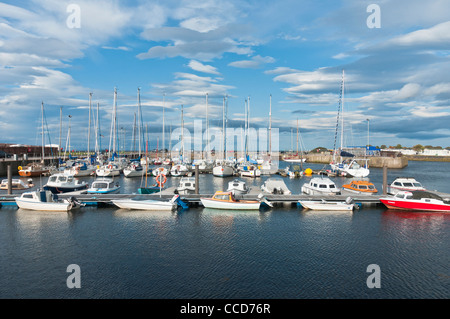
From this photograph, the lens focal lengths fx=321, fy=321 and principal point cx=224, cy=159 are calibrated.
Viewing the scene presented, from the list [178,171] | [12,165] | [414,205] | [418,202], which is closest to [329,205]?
[414,205]

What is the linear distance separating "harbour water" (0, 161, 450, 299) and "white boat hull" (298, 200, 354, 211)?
132 centimetres

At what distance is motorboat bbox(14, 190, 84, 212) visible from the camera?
35.4 meters

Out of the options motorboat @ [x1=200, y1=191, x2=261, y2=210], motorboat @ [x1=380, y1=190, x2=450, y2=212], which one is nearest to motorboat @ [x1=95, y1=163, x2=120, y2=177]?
motorboat @ [x1=200, y1=191, x2=261, y2=210]

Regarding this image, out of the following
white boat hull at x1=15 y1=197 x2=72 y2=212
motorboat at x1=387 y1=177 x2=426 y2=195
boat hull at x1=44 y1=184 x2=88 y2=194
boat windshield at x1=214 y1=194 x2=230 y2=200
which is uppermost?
motorboat at x1=387 y1=177 x2=426 y2=195

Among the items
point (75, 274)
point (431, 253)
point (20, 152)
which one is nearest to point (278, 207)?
point (431, 253)

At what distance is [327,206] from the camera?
3653cm

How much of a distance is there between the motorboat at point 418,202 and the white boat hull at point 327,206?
528 centimetres

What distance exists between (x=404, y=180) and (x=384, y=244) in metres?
25.3

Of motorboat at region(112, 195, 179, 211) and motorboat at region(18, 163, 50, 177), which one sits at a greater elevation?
motorboat at region(18, 163, 50, 177)

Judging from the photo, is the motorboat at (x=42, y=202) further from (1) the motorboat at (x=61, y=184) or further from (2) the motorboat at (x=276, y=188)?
(2) the motorboat at (x=276, y=188)

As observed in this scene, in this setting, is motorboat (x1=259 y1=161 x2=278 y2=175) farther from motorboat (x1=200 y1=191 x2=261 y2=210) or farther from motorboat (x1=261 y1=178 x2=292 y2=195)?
motorboat (x1=200 y1=191 x2=261 y2=210)

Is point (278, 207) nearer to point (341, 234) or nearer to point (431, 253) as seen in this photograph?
point (341, 234)

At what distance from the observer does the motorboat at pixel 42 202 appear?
3538 centimetres

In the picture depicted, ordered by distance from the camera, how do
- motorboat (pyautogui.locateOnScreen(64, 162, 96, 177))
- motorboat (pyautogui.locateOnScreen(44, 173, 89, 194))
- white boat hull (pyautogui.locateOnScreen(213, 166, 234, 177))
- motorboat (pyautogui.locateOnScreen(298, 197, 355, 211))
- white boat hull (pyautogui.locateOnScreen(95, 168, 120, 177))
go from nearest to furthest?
1. motorboat (pyautogui.locateOnScreen(298, 197, 355, 211))
2. motorboat (pyautogui.locateOnScreen(44, 173, 89, 194))
3. white boat hull (pyautogui.locateOnScreen(95, 168, 120, 177))
4. motorboat (pyautogui.locateOnScreen(64, 162, 96, 177))
5. white boat hull (pyautogui.locateOnScreen(213, 166, 234, 177))
